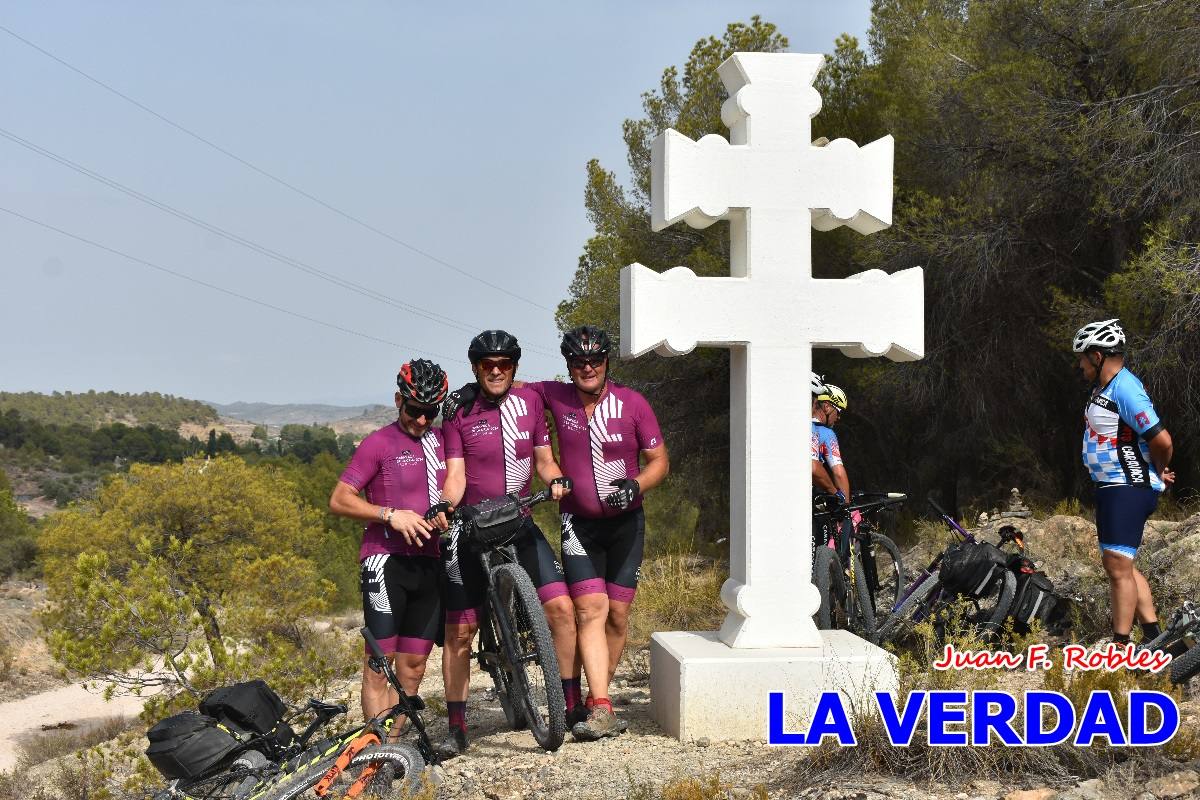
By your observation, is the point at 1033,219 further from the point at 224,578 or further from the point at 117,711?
the point at 117,711

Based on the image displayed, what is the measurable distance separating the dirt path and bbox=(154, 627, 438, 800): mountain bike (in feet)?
46.8

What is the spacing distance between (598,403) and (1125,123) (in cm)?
838

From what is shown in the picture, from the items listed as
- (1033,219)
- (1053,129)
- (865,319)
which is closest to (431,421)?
(865,319)

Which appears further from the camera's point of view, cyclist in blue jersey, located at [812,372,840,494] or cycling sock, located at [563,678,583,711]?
cyclist in blue jersey, located at [812,372,840,494]

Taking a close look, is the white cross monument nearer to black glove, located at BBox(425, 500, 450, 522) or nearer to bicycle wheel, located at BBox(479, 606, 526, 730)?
bicycle wheel, located at BBox(479, 606, 526, 730)

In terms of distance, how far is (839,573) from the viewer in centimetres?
662

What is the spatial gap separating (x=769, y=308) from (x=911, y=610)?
2406mm

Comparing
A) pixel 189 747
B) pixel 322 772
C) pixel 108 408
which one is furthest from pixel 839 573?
pixel 108 408

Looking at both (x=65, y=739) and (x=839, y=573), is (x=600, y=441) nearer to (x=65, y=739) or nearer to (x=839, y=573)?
(x=839, y=573)

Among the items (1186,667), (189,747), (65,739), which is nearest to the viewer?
(189,747)

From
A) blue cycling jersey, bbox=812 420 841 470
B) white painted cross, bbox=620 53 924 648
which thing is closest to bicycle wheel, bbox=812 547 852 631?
blue cycling jersey, bbox=812 420 841 470

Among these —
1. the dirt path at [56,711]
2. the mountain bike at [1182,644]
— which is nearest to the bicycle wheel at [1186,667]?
the mountain bike at [1182,644]

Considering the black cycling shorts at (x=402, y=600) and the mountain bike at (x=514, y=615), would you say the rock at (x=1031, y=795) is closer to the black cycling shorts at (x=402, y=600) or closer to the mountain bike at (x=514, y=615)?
the mountain bike at (x=514, y=615)

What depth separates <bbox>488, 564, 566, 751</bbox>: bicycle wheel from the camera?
4794 millimetres
